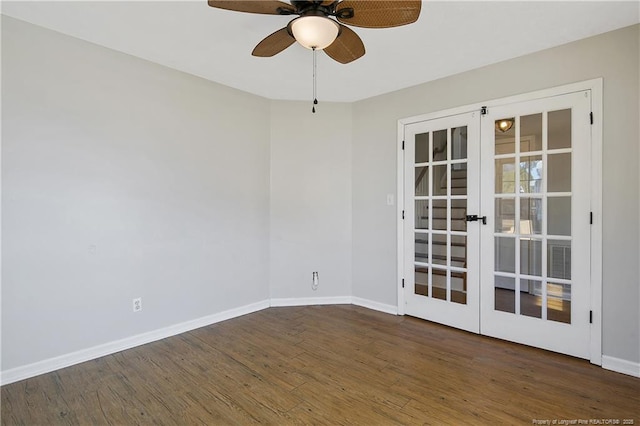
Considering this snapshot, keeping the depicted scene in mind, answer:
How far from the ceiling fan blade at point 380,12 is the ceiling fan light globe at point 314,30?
0.07 meters

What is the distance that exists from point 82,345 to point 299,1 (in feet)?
9.40

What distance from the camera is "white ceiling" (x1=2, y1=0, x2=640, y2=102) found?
6.76 ft

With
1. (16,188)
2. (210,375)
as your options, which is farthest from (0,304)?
(210,375)

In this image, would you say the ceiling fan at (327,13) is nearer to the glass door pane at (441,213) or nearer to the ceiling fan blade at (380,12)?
the ceiling fan blade at (380,12)

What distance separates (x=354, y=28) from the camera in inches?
90.2

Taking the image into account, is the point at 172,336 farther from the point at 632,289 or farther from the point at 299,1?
the point at 632,289

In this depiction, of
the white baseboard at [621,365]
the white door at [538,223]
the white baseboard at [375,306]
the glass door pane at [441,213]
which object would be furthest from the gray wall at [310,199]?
the white baseboard at [621,365]

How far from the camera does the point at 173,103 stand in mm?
2945

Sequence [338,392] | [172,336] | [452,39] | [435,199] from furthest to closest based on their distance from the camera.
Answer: [435,199], [172,336], [452,39], [338,392]

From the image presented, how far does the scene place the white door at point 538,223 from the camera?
2453 mm

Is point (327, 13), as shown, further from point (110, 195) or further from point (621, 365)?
point (621, 365)

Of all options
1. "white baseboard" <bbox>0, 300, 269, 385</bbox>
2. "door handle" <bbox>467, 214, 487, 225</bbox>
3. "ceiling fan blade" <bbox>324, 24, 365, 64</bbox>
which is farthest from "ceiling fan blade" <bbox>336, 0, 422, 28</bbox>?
"white baseboard" <bbox>0, 300, 269, 385</bbox>

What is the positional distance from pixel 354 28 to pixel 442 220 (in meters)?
1.93

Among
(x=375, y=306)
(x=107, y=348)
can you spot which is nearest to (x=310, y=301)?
(x=375, y=306)
